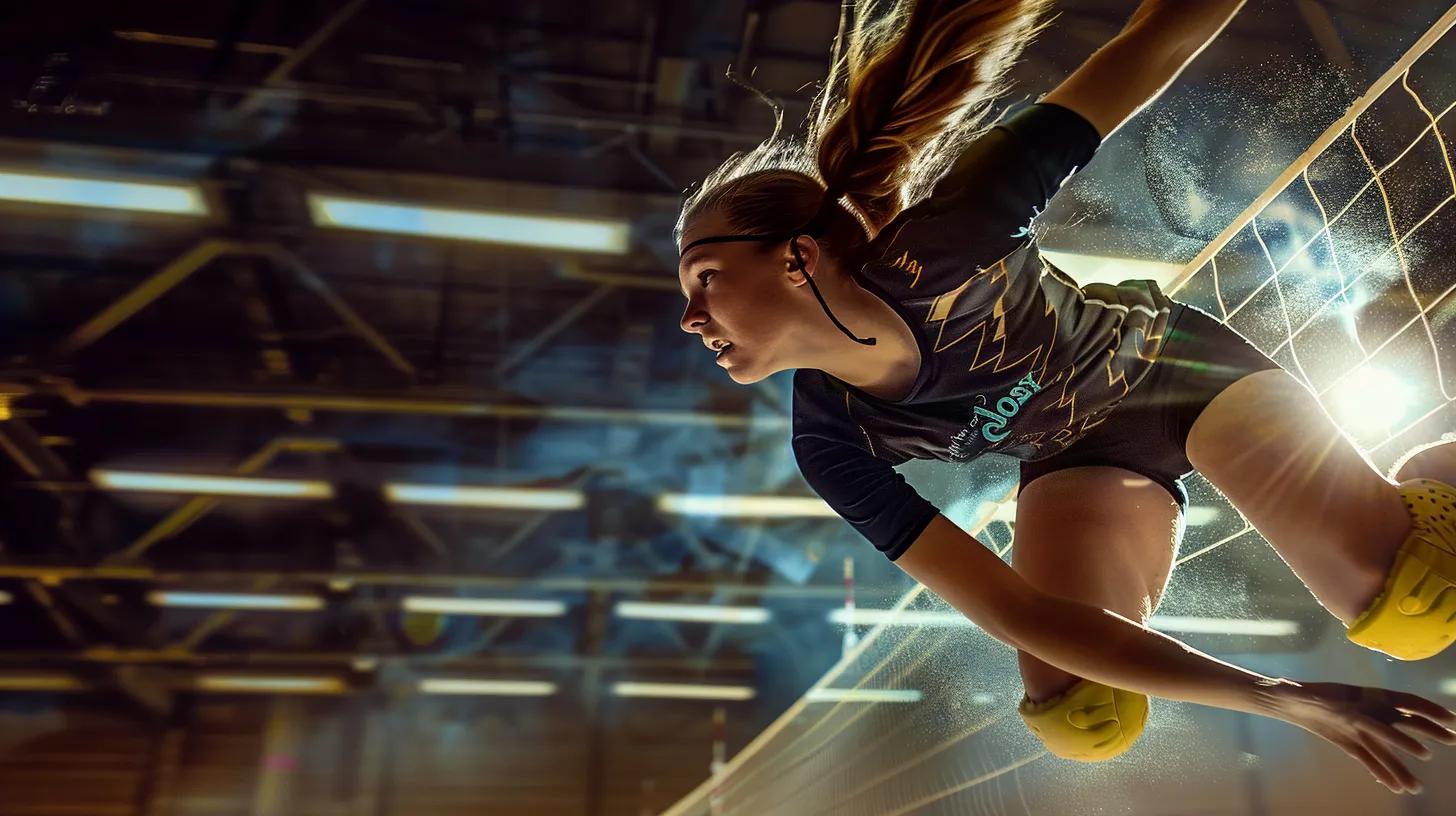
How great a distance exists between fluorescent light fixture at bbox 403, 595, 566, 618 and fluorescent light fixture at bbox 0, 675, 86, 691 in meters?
2.86

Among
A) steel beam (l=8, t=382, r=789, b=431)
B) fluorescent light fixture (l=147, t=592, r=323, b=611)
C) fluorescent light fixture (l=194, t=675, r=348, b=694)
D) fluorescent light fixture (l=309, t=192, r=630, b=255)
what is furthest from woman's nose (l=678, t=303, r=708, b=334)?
fluorescent light fixture (l=194, t=675, r=348, b=694)

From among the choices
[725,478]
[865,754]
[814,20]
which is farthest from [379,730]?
[814,20]

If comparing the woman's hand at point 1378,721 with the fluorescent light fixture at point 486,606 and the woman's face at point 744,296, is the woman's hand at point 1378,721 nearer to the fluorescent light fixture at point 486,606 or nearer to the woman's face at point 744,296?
the woman's face at point 744,296

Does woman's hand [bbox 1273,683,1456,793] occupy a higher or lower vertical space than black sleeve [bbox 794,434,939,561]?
lower

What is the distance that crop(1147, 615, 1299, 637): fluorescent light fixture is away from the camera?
1.72 meters

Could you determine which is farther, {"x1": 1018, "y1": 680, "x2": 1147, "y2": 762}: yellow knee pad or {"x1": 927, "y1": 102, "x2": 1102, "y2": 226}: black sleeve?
{"x1": 1018, "y1": 680, "x2": 1147, "y2": 762}: yellow knee pad

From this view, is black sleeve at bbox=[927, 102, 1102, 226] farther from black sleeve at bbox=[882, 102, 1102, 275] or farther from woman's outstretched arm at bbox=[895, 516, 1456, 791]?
woman's outstretched arm at bbox=[895, 516, 1456, 791]

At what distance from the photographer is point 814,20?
3000 mm

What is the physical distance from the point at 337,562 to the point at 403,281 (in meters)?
2.42

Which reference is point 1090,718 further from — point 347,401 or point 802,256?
point 347,401

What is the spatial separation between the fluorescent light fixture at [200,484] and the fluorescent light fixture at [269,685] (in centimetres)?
301

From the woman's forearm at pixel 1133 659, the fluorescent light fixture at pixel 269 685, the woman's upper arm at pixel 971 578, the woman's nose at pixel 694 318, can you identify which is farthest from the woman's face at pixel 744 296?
the fluorescent light fixture at pixel 269 685

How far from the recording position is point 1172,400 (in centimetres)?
97

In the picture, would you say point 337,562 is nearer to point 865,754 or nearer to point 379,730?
point 379,730
